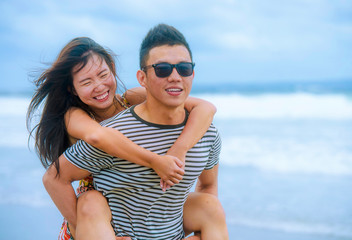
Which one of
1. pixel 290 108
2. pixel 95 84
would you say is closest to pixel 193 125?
pixel 95 84

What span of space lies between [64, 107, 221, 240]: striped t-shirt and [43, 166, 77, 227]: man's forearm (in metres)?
0.18

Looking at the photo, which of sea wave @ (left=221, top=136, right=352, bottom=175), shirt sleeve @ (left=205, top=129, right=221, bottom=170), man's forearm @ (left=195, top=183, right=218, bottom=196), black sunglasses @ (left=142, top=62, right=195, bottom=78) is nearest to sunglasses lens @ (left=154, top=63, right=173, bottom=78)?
black sunglasses @ (left=142, top=62, right=195, bottom=78)

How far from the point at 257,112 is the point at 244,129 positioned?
4849 mm

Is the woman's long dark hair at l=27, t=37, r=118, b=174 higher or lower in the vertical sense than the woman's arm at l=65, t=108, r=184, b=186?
higher

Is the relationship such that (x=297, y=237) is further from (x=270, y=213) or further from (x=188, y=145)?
(x=188, y=145)

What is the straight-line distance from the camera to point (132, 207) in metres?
2.45

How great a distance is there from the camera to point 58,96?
288 cm

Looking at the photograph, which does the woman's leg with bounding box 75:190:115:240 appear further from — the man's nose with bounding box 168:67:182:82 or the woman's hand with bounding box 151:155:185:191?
the man's nose with bounding box 168:67:182:82

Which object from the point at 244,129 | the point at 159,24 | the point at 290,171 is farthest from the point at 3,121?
the point at 159,24

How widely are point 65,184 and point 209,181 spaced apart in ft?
3.26

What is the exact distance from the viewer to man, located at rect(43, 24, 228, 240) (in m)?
2.38

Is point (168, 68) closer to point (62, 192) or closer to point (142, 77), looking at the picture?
point (142, 77)

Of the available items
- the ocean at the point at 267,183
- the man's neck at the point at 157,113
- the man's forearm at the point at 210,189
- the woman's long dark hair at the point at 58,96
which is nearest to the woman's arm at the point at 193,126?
the man's neck at the point at 157,113

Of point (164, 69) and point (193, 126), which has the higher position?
point (164, 69)
